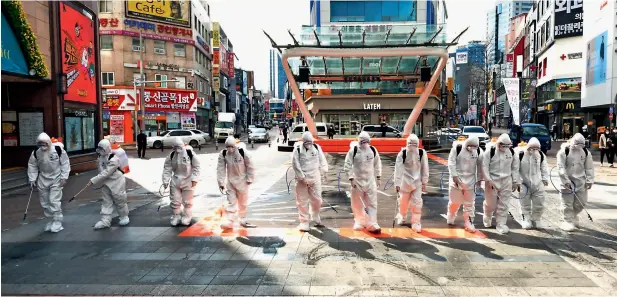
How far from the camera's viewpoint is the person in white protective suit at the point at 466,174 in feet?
24.7

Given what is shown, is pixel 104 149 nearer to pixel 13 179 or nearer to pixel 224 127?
pixel 13 179

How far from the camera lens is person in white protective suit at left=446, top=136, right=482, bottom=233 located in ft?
24.7

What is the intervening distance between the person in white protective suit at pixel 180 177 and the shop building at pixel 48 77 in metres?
8.22

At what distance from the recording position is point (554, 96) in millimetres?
43750

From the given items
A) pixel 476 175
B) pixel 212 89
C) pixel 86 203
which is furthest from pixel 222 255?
pixel 212 89

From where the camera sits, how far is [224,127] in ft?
131

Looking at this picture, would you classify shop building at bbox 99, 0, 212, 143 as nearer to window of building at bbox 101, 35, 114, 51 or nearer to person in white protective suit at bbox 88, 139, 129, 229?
window of building at bbox 101, 35, 114, 51

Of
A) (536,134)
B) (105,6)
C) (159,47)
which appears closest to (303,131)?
(536,134)

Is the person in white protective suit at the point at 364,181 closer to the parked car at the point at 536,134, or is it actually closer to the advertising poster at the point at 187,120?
the parked car at the point at 536,134

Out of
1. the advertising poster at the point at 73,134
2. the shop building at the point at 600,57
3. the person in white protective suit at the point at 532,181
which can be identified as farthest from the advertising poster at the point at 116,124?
the shop building at the point at 600,57

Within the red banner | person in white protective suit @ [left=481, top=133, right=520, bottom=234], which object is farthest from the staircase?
the red banner

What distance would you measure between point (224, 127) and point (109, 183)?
1272 inches

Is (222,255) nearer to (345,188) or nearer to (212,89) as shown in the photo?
(345,188)

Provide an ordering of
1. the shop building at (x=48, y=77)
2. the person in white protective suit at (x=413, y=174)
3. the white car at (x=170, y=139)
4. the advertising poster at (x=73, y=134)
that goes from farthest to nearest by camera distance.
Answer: the white car at (x=170, y=139), the advertising poster at (x=73, y=134), the shop building at (x=48, y=77), the person in white protective suit at (x=413, y=174)
